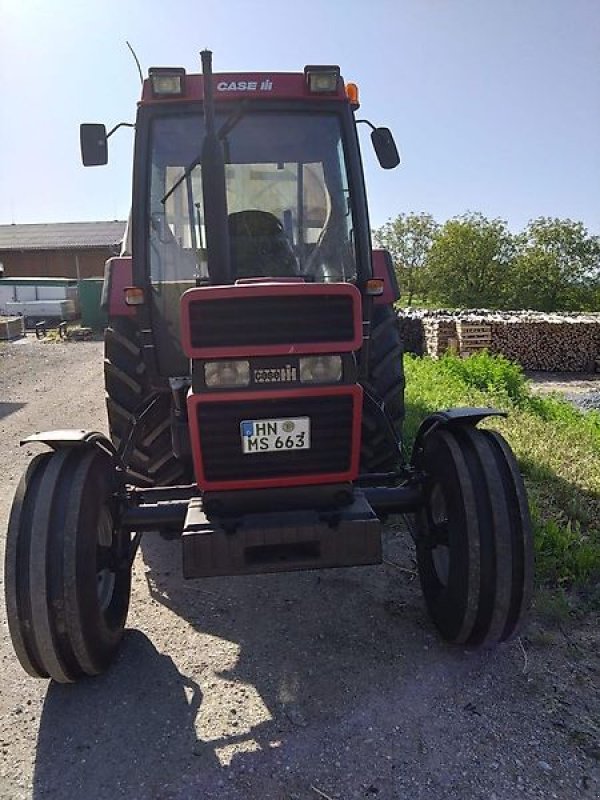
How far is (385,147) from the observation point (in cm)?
413

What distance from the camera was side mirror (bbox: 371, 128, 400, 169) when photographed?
4.10 metres

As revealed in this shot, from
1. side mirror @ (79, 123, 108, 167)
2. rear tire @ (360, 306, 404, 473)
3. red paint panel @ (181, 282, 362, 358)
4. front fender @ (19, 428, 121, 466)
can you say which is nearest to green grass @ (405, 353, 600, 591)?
rear tire @ (360, 306, 404, 473)

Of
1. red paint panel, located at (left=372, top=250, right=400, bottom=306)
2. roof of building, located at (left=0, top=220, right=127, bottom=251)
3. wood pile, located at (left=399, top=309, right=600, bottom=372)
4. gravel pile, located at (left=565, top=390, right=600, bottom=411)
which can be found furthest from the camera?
roof of building, located at (left=0, top=220, right=127, bottom=251)

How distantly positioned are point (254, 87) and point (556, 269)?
24.9 metres

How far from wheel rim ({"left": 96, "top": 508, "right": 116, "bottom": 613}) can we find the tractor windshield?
1343 millimetres

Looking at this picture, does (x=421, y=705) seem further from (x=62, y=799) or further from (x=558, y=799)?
(x=62, y=799)

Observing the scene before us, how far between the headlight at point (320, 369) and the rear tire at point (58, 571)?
1.01 metres

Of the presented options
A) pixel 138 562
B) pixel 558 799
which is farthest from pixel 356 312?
pixel 138 562

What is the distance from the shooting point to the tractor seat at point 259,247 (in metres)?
3.69

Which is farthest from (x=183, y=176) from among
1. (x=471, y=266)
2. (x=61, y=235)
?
(x=61, y=235)

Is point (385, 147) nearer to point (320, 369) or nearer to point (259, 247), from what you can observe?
point (259, 247)

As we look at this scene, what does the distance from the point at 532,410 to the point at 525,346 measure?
660 cm

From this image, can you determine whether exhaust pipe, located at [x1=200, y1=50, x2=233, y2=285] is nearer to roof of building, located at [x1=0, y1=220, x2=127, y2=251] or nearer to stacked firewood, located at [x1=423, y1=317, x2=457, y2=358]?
stacked firewood, located at [x1=423, y1=317, x2=457, y2=358]

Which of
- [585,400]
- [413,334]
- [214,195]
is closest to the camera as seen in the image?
[214,195]
